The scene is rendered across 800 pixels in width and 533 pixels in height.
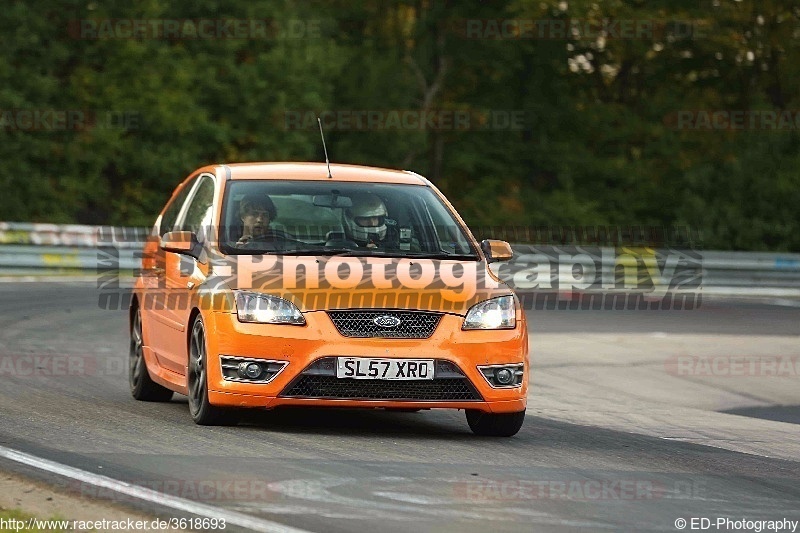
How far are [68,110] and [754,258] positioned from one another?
21133mm

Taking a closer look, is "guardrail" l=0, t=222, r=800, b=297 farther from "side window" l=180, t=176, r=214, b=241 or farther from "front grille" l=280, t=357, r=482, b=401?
"front grille" l=280, t=357, r=482, b=401

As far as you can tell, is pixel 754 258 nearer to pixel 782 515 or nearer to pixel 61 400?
pixel 61 400

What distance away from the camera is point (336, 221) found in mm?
10867

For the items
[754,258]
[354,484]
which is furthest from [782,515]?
[754,258]

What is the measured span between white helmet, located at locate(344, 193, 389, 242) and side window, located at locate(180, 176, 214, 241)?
3.00 feet

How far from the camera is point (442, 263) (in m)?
10.4

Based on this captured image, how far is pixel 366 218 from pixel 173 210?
193cm

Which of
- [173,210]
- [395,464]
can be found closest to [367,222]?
[173,210]

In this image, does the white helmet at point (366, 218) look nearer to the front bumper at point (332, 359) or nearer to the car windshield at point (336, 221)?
the car windshield at point (336, 221)

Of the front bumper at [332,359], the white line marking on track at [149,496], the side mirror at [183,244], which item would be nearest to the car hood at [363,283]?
the front bumper at [332,359]

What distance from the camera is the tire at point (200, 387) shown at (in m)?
10.0

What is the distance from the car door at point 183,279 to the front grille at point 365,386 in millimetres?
1037

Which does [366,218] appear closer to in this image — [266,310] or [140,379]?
[266,310]

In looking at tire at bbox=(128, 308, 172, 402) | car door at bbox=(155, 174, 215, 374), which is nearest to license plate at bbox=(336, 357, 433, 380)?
car door at bbox=(155, 174, 215, 374)
